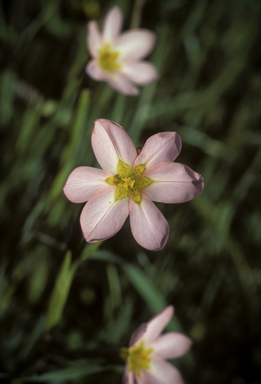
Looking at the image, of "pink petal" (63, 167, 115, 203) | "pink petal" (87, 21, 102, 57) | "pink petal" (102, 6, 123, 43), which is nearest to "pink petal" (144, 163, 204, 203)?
"pink petal" (63, 167, 115, 203)

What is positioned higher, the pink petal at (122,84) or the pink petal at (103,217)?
the pink petal at (122,84)

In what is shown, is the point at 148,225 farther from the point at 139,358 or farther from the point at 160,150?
the point at 139,358

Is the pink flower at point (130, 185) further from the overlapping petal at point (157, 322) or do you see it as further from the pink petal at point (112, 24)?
the pink petal at point (112, 24)

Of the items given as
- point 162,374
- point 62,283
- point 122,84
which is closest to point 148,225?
point 62,283

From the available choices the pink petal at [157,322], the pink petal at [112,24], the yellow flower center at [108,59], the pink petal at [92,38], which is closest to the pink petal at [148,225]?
the pink petal at [157,322]

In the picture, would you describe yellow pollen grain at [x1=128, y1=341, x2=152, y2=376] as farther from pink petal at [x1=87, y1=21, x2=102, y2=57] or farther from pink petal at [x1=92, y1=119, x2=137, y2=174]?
pink petal at [x1=87, y1=21, x2=102, y2=57]

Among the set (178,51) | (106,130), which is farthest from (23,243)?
(178,51)
